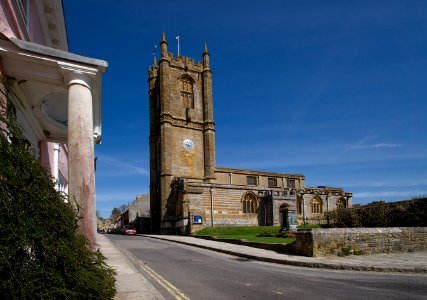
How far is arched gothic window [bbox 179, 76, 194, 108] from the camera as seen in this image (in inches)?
1965

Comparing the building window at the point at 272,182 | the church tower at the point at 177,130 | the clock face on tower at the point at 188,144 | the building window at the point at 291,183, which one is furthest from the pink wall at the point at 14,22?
the building window at the point at 291,183

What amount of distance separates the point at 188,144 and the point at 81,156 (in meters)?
40.8

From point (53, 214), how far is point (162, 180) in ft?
130

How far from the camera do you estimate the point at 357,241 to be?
14.0m

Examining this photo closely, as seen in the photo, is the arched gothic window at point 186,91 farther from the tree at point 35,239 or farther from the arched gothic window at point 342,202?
the tree at point 35,239

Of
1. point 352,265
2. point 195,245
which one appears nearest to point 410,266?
point 352,265

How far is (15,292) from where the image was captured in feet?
12.3

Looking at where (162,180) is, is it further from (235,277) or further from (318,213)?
(235,277)

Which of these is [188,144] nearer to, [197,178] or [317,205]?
[197,178]

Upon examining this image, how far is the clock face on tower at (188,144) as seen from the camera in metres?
47.2

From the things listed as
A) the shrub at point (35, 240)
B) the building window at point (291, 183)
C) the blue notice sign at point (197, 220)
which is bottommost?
the blue notice sign at point (197, 220)

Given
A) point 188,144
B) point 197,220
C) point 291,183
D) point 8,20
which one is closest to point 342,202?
point 291,183

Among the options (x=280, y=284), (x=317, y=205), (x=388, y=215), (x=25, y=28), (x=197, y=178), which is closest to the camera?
(x=280, y=284)

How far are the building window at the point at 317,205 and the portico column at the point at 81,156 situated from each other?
44550 millimetres
